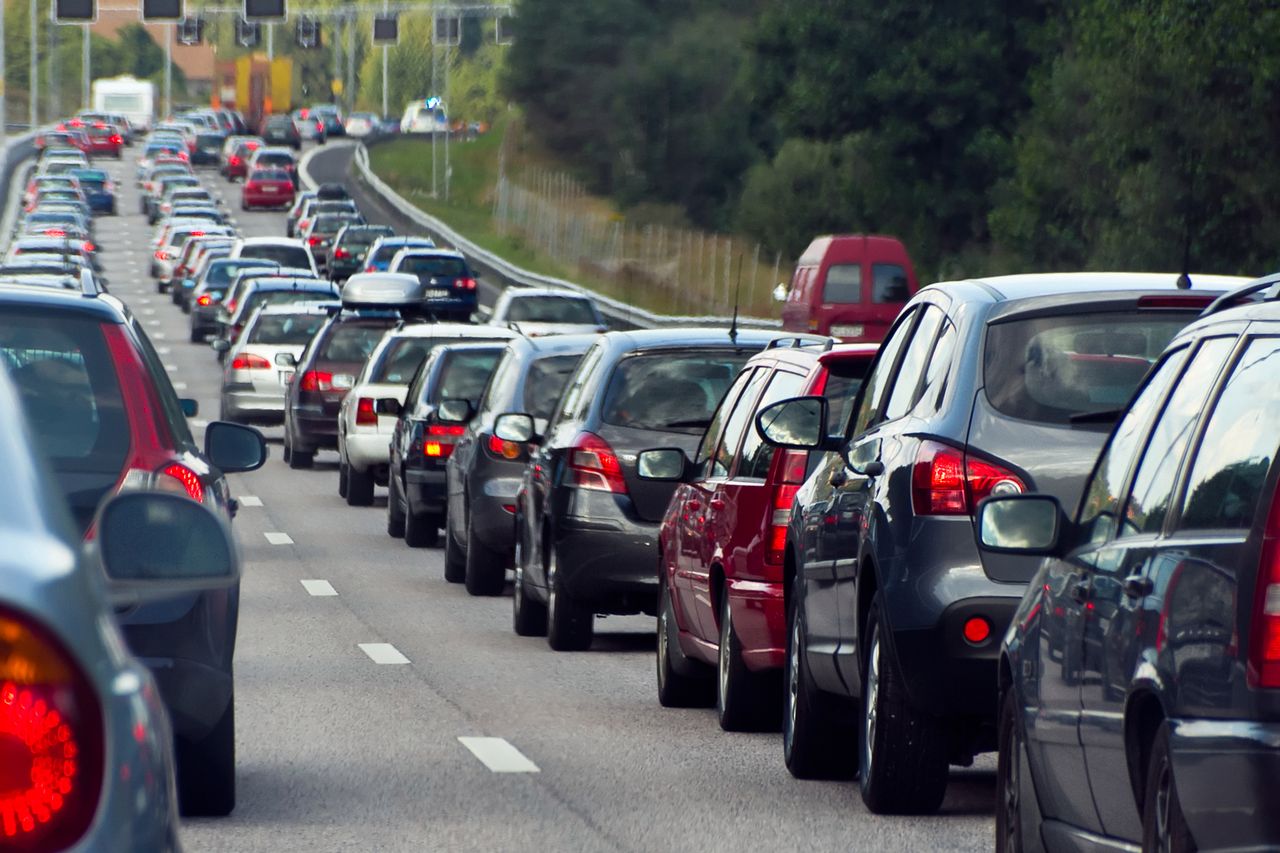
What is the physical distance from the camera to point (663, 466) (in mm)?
12102

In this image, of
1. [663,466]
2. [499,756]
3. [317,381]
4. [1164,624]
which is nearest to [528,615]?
[663,466]

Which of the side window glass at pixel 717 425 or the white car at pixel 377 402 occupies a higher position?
the side window glass at pixel 717 425

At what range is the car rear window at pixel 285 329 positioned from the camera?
1378 inches

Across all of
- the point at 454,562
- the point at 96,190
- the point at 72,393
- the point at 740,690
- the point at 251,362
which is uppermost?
the point at 72,393

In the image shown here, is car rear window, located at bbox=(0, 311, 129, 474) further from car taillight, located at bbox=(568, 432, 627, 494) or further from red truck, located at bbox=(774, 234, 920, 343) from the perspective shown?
red truck, located at bbox=(774, 234, 920, 343)

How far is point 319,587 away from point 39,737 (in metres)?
15.2

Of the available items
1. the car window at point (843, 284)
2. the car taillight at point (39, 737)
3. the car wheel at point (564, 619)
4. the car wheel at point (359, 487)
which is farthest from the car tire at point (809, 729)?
the car window at point (843, 284)

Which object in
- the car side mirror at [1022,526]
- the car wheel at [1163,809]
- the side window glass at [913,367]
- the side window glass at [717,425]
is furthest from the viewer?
the side window glass at [717,425]

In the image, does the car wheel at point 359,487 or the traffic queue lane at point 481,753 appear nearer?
the traffic queue lane at point 481,753

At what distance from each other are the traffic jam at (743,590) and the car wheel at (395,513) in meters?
3.17

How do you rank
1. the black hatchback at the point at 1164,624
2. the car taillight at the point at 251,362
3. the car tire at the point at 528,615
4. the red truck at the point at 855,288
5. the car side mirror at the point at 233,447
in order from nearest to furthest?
the black hatchback at the point at 1164,624 → the car side mirror at the point at 233,447 → the car tire at the point at 528,615 → the car taillight at the point at 251,362 → the red truck at the point at 855,288

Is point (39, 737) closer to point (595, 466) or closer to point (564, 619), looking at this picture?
point (595, 466)

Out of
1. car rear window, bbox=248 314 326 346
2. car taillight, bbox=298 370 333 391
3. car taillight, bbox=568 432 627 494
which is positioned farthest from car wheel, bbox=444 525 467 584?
car rear window, bbox=248 314 326 346

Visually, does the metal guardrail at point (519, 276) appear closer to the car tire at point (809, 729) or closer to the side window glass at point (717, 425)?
the side window glass at point (717, 425)
